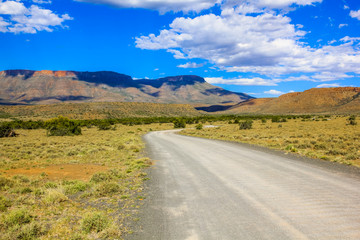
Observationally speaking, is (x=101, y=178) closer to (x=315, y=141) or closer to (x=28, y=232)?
(x=28, y=232)

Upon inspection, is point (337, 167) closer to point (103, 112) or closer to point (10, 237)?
point (10, 237)

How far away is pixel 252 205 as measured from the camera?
5922 mm

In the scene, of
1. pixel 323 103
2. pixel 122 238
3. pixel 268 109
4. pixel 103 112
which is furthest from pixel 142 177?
pixel 268 109

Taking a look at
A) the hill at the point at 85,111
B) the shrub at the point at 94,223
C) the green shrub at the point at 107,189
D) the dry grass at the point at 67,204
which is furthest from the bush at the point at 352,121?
the hill at the point at 85,111

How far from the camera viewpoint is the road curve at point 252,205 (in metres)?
4.56

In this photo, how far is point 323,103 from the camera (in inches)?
5979

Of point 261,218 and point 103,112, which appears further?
point 103,112

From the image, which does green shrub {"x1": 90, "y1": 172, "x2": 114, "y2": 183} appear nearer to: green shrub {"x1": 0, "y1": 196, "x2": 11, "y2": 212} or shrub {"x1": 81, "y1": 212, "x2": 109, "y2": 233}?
green shrub {"x1": 0, "y1": 196, "x2": 11, "y2": 212}

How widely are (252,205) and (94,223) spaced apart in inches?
153

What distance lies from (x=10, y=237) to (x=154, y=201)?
132 inches

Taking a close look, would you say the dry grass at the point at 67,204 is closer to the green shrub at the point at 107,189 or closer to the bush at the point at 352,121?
the green shrub at the point at 107,189

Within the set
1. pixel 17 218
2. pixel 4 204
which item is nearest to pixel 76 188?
→ pixel 4 204

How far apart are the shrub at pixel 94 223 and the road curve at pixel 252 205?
29.9 inches

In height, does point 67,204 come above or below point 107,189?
below
